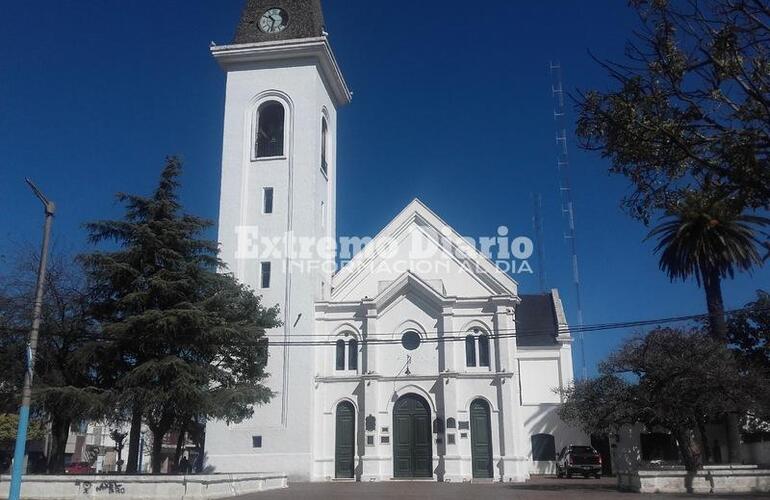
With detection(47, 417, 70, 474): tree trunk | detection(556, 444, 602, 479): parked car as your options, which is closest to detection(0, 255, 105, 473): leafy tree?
detection(47, 417, 70, 474): tree trunk

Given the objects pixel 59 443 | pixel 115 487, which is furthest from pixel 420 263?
pixel 115 487

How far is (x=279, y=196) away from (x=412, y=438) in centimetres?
1488

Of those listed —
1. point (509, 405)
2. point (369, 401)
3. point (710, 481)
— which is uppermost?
point (369, 401)

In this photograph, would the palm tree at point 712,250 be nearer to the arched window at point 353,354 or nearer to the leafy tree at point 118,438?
the arched window at point 353,354

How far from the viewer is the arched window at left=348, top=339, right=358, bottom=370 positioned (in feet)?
125

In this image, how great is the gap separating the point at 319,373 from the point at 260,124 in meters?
15.1

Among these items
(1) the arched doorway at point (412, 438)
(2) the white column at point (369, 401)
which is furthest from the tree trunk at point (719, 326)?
(2) the white column at point (369, 401)

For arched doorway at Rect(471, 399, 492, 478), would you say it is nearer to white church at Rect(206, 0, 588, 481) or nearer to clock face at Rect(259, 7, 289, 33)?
white church at Rect(206, 0, 588, 481)

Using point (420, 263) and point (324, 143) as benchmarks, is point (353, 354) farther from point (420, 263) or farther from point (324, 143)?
point (324, 143)

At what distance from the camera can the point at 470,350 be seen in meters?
37.4

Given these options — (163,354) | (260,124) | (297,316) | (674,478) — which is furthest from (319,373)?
(674,478)

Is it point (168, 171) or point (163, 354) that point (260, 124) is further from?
point (163, 354)

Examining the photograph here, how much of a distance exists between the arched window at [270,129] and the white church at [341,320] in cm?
8

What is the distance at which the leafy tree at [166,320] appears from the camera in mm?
24750
